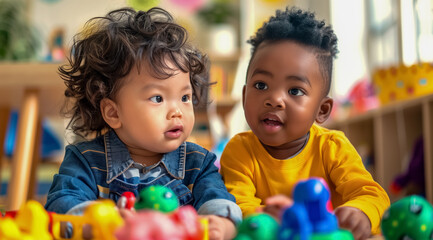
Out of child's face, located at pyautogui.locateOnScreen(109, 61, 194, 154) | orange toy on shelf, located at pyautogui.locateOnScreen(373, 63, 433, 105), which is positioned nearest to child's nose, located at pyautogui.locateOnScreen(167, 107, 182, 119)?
child's face, located at pyautogui.locateOnScreen(109, 61, 194, 154)

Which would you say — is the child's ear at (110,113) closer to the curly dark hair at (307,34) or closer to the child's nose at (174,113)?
the child's nose at (174,113)

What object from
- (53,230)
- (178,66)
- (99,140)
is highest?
(178,66)

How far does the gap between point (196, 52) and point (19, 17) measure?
2.87 meters

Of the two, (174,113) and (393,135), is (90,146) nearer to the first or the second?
(174,113)

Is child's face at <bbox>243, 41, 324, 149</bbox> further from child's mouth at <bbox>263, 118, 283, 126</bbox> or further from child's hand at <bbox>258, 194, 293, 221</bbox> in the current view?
child's hand at <bbox>258, 194, 293, 221</bbox>

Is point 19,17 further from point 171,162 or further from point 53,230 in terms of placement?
point 53,230

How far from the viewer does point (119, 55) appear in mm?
889

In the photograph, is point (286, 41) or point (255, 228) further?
point (286, 41)

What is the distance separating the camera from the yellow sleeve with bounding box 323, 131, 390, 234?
0.78 meters

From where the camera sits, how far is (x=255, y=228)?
47 cm

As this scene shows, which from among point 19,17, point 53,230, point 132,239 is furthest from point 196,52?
point 19,17

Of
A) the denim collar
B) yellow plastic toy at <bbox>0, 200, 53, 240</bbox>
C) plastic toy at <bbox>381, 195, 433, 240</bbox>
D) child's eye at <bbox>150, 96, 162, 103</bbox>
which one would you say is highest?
child's eye at <bbox>150, 96, 162, 103</bbox>

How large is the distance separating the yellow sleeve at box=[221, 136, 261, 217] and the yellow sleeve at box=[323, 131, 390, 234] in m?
0.16

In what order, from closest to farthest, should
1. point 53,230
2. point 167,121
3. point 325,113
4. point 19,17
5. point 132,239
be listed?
point 132,239 < point 53,230 < point 167,121 < point 325,113 < point 19,17
